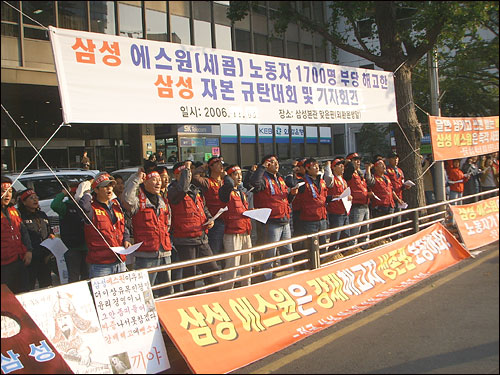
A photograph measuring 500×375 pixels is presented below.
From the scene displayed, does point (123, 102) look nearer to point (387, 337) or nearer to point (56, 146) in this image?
point (387, 337)

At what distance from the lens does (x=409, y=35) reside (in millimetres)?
9055

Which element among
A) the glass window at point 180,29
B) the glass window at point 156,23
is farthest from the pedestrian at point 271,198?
the glass window at point 180,29

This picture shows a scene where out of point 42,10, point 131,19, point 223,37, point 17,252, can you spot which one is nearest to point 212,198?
point 17,252

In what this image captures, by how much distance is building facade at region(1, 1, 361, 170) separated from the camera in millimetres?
15742

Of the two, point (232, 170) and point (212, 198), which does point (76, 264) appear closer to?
point (212, 198)

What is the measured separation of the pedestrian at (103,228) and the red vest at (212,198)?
1620mm

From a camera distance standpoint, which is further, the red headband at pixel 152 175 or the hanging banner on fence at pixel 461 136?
the hanging banner on fence at pixel 461 136

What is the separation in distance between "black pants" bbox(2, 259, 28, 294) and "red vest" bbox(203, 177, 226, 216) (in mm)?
2343

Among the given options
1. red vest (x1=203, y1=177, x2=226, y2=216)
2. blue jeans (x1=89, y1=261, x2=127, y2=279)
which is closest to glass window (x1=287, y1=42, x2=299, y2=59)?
red vest (x1=203, y1=177, x2=226, y2=216)

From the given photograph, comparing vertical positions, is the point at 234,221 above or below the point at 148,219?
below

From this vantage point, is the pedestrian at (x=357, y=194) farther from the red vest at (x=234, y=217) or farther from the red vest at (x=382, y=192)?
the red vest at (x=234, y=217)

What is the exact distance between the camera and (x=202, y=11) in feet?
69.8

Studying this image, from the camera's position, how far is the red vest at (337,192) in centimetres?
775

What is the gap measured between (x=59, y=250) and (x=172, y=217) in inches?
49.0
